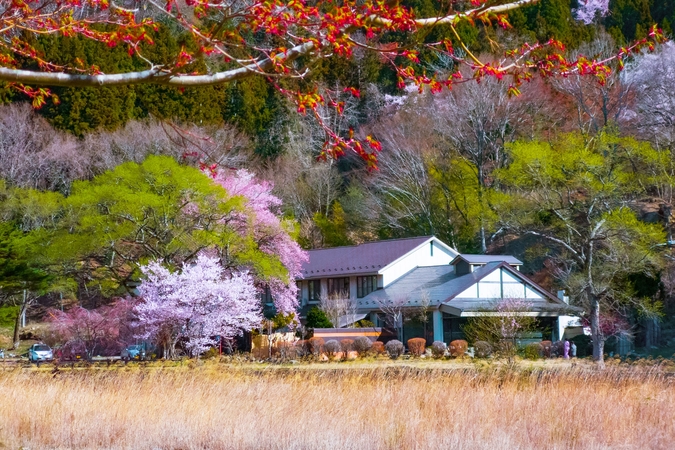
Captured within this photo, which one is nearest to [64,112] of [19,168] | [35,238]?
[19,168]

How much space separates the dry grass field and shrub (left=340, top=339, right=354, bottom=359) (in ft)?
72.0

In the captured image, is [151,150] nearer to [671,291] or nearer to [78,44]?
[78,44]

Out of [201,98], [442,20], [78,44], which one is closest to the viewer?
[442,20]

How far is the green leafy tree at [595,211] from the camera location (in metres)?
35.1

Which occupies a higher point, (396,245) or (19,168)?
(19,168)

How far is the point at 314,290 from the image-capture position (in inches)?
1918

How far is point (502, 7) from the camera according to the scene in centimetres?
663

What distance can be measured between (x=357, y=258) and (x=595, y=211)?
45.4 feet

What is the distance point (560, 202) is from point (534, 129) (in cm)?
1189

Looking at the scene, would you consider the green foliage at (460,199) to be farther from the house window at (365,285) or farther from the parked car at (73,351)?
the parked car at (73,351)

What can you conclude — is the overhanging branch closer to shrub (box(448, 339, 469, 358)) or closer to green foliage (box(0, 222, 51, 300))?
shrub (box(448, 339, 469, 358))

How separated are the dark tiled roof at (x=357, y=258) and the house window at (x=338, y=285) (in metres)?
0.75

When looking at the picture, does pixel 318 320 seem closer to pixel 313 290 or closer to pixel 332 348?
pixel 332 348

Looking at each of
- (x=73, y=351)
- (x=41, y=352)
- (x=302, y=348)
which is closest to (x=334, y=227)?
(x=302, y=348)
